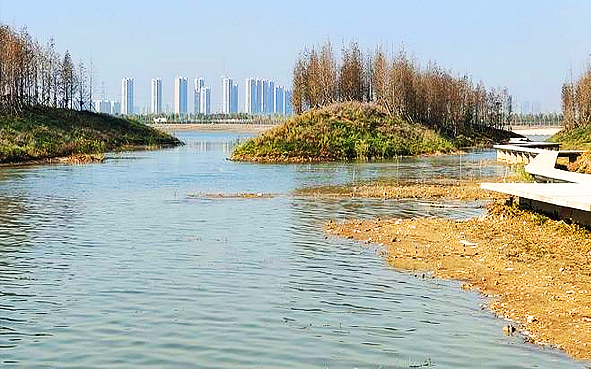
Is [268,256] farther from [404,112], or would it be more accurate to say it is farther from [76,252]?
Answer: [404,112]

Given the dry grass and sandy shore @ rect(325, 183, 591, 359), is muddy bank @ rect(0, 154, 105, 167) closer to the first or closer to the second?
the dry grass

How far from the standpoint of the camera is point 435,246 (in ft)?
53.6

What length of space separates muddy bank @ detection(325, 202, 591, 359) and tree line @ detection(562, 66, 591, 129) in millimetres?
71664

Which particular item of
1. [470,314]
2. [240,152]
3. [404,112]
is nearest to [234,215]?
[470,314]

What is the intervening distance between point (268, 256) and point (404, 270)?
3059 millimetres

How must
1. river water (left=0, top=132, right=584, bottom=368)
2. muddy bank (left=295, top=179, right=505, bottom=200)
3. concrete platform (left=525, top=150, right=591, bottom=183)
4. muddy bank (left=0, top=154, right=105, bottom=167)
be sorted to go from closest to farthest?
river water (left=0, top=132, right=584, bottom=368) → concrete platform (left=525, top=150, right=591, bottom=183) → muddy bank (left=295, top=179, right=505, bottom=200) → muddy bank (left=0, top=154, right=105, bottom=167)

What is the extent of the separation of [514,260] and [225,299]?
548 centimetres

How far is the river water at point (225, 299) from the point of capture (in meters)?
9.24

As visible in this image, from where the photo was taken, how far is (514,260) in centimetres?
1445

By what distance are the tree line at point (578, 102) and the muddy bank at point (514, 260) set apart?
7166 centimetres

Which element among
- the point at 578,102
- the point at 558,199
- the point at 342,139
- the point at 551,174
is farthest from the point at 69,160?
the point at 578,102

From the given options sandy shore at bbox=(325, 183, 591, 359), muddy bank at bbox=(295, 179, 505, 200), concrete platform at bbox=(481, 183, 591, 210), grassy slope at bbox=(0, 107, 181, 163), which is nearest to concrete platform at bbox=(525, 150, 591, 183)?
concrete platform at bbox=(481, 183, 591, 210)

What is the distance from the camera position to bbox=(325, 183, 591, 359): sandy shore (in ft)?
34.2

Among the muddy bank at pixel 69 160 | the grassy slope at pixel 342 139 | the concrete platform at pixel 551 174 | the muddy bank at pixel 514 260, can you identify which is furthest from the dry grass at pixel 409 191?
the muddy bank at pixel 69 160
